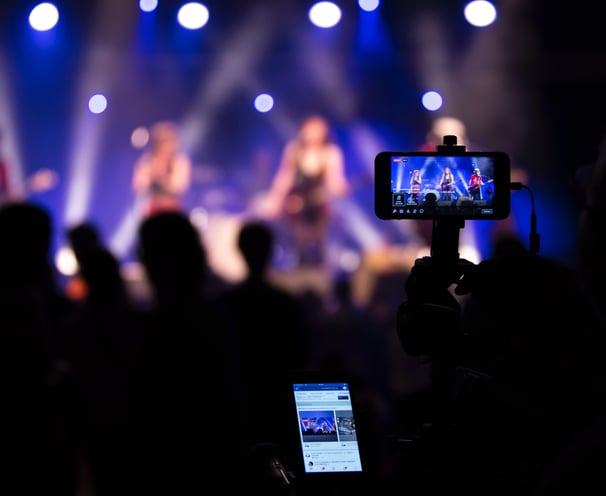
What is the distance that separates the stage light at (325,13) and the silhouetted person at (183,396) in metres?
6.61

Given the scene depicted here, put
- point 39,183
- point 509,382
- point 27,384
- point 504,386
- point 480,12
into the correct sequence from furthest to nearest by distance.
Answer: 1. point 39,183
2. point 480,12
3. point 27,384
4. point 509,382
5. point 504,386

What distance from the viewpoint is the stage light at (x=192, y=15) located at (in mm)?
8344

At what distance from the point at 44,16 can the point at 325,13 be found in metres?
2.71

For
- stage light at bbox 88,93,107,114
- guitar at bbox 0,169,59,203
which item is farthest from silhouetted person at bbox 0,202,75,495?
stage light at bbox 88,93,107,114

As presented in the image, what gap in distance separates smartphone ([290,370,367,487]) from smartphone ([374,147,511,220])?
33 centimetres

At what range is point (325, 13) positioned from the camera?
8414 mm

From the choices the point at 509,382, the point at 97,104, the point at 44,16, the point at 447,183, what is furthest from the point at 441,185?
the point at 97,104

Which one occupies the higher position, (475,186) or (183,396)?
(475,186)

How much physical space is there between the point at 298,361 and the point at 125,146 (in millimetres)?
6537

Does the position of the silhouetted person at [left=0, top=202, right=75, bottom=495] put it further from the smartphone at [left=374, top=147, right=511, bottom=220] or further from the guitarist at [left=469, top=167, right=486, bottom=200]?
the guitarist at [left=469, top=167, right=486, bottom=200]

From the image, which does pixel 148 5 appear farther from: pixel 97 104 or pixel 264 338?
pixel 264 338

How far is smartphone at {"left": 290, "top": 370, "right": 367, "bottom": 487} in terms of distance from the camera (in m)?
1.47

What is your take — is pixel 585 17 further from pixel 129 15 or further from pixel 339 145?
pixel 129 15

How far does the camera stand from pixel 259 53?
29.6 feet
